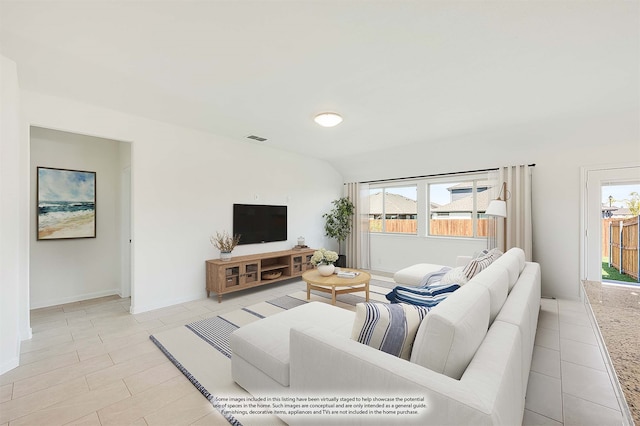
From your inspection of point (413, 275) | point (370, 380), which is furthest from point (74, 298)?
point (413, 275)

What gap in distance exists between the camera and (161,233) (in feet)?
11.9

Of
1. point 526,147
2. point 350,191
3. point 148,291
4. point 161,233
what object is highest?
point 526,147

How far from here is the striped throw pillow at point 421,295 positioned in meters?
1.61

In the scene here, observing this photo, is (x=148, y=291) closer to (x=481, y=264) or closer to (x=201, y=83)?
(x=201, y=83)

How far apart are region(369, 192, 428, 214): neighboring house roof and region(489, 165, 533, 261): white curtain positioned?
1326 mm

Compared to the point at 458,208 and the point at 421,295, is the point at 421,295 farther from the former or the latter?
the point at 458,208

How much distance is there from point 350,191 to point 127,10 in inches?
203

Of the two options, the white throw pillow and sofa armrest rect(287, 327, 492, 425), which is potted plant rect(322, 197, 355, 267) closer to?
the white throw pillow

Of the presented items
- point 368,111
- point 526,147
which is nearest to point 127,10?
point 368,111

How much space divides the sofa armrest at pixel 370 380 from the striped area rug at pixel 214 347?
522 millimetres

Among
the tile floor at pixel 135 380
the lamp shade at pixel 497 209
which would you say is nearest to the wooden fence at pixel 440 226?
the lamp shade at pixel 497 209

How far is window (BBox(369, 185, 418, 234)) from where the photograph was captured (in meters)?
5.69

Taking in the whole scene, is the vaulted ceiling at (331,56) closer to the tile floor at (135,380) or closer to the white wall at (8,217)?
the white wall at (8,217)

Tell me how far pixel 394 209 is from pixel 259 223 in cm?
300
